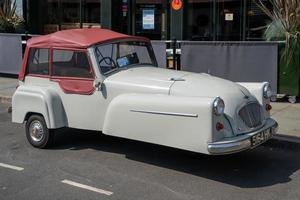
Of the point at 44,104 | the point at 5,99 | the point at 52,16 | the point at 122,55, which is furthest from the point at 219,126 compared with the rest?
the point at 52,16

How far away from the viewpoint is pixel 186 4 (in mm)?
15211

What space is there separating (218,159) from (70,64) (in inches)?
95.3

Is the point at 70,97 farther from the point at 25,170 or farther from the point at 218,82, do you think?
the point at 218,82

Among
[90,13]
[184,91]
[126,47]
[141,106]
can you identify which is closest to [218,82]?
[184,91]

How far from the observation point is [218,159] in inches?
277

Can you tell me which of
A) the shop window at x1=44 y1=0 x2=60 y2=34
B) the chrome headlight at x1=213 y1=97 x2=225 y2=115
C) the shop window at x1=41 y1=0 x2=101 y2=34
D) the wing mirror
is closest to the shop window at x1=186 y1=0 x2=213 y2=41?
the shop window at x1=41 y1=0 x2=101 y2=34

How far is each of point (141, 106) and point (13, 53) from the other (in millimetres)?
8986

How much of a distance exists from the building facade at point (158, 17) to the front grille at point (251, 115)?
23.8 ft

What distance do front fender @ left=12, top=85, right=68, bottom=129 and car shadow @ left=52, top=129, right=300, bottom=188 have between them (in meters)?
0.51

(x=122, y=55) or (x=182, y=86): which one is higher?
(x=122, y=55)

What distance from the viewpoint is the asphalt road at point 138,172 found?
5.73 meters

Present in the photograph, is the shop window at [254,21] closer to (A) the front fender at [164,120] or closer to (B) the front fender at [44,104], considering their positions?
(B) the front fender at [44,104]

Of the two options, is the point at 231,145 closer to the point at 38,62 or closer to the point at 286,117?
the point at 38,62

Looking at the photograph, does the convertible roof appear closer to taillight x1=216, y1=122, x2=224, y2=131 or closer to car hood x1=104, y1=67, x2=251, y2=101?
car hood x1=104, y1=67, x2=251, y2=101
